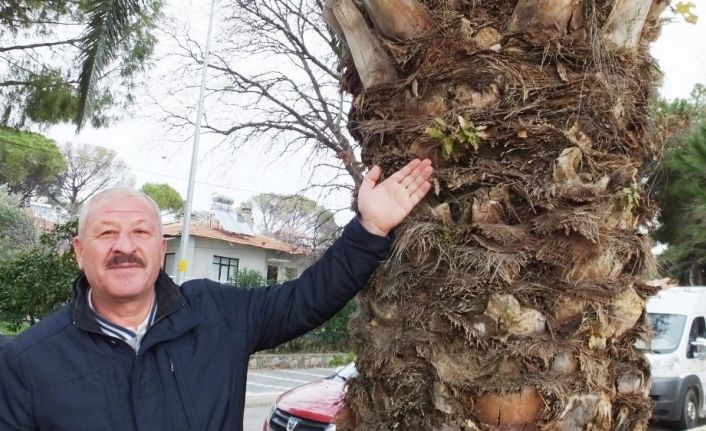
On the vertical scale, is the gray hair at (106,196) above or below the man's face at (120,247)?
above

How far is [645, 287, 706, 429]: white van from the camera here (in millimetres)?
9188

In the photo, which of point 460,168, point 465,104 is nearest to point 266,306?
point 460,168

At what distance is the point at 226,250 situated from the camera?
97.0 ft

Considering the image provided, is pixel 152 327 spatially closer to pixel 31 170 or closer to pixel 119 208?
pixel 119 208

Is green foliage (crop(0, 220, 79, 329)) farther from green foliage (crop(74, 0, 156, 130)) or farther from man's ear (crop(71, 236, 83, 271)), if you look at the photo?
man's ear (crop(71, 236, 83, 271))

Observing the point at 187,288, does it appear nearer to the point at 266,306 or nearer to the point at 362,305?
the point at 266,306

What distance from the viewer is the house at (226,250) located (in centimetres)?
2836

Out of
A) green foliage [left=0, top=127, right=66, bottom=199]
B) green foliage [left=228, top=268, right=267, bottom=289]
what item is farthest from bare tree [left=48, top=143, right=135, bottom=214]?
green foliage [left=228, top=268, right=267, bottom=289]

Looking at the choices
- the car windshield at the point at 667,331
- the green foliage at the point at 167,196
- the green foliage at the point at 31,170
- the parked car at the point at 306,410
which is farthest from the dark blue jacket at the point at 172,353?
the green foliage at the point at 167,196

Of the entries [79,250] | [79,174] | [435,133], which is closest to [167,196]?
[79,174]

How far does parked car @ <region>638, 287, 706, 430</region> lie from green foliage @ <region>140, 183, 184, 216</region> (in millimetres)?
38517

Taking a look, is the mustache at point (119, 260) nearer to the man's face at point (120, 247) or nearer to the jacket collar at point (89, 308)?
the man's face at point (120, 247)

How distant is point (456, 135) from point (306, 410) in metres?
4.97

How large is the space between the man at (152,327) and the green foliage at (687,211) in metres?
13.2
